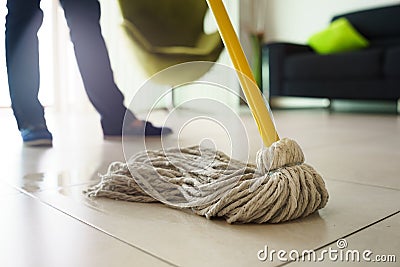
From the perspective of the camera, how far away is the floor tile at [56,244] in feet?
1.45

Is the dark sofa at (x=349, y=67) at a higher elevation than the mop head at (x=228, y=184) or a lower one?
higher

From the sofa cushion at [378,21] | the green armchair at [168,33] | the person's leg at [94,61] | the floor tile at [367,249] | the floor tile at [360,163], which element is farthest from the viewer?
the sofa cushion at [378,21]

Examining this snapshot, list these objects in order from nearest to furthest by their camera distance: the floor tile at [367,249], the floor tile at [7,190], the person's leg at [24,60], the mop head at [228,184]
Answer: the floor tile at [367,249] < the mop head at [228,184] < the floor tile at [7,190] < the person's leg at [24,60]

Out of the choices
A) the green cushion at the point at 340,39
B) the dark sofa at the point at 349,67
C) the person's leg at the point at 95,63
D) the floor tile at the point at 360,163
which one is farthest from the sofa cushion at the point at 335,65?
the person's leg at the point at 95,63

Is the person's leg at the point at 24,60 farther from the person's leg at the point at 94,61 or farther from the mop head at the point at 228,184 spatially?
the mop head at the point at 228,184

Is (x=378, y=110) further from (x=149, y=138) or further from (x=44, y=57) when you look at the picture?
(x=149, y=138)

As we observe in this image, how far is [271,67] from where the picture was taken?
343 cm

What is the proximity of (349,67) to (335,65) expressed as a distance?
10 centimetres

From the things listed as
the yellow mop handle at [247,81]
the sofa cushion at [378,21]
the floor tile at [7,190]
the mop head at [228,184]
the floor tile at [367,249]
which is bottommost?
the floor tile at [367,249]

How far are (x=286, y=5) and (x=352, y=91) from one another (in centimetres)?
137

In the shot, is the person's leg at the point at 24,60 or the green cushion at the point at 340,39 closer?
the person's leg at the point at 24,60

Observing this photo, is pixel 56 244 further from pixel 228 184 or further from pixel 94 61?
pixel 94 61

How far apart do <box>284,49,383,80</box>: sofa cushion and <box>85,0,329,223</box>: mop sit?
245 cm

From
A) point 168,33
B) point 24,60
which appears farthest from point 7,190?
point 168,33
